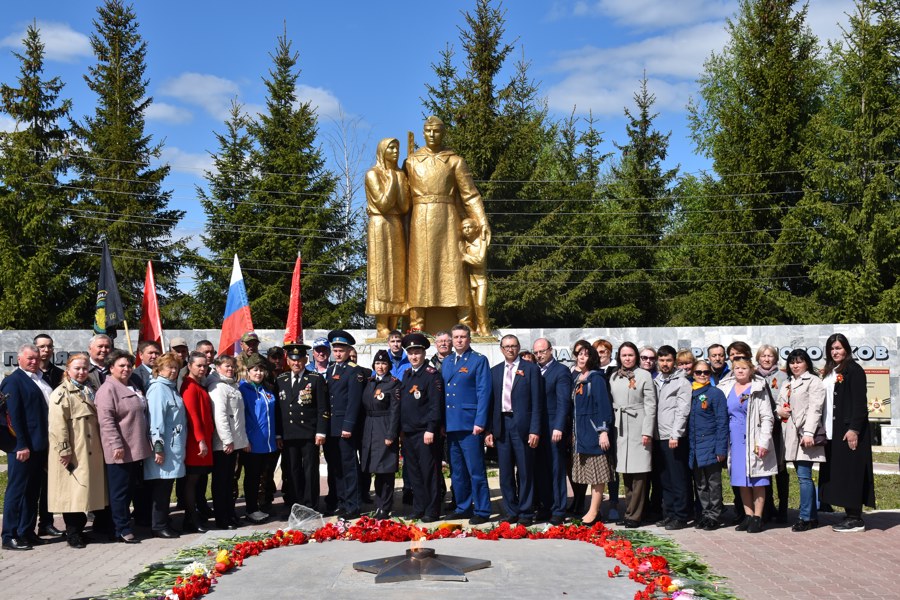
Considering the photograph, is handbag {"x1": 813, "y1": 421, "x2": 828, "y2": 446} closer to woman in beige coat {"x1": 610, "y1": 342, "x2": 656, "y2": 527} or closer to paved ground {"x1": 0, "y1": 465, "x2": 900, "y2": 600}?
paved ground {"x1": 0, "y1": 465, "x2": 900, "y2": 600}

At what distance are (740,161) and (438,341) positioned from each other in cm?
1820

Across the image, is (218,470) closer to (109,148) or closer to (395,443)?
(395,443)

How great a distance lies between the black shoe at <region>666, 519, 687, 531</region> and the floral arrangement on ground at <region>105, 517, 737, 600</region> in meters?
0.43

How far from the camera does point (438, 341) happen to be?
26.6ft

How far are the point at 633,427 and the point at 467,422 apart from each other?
1.41 meters

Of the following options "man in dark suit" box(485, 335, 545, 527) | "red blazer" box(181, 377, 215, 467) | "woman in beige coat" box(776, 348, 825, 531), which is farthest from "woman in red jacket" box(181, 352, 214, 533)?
"woman in beige coat" box(776, 348, 825, 531)

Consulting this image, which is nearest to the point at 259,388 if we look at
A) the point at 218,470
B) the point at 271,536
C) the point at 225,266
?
the point at 218,470

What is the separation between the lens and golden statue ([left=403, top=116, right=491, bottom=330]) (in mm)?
11227

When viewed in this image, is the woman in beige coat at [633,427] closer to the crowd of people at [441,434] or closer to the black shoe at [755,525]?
the crowd of people at [441,434]

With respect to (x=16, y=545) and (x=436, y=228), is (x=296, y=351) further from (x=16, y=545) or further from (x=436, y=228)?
(x=436, y=228)

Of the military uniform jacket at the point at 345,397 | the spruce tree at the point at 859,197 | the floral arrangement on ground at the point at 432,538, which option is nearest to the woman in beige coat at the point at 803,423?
the floral arrangement on ground at the point at 432,538

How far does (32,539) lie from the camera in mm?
7090

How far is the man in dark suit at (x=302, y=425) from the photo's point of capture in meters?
8.14

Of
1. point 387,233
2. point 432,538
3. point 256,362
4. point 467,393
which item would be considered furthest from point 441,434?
point 387,233
